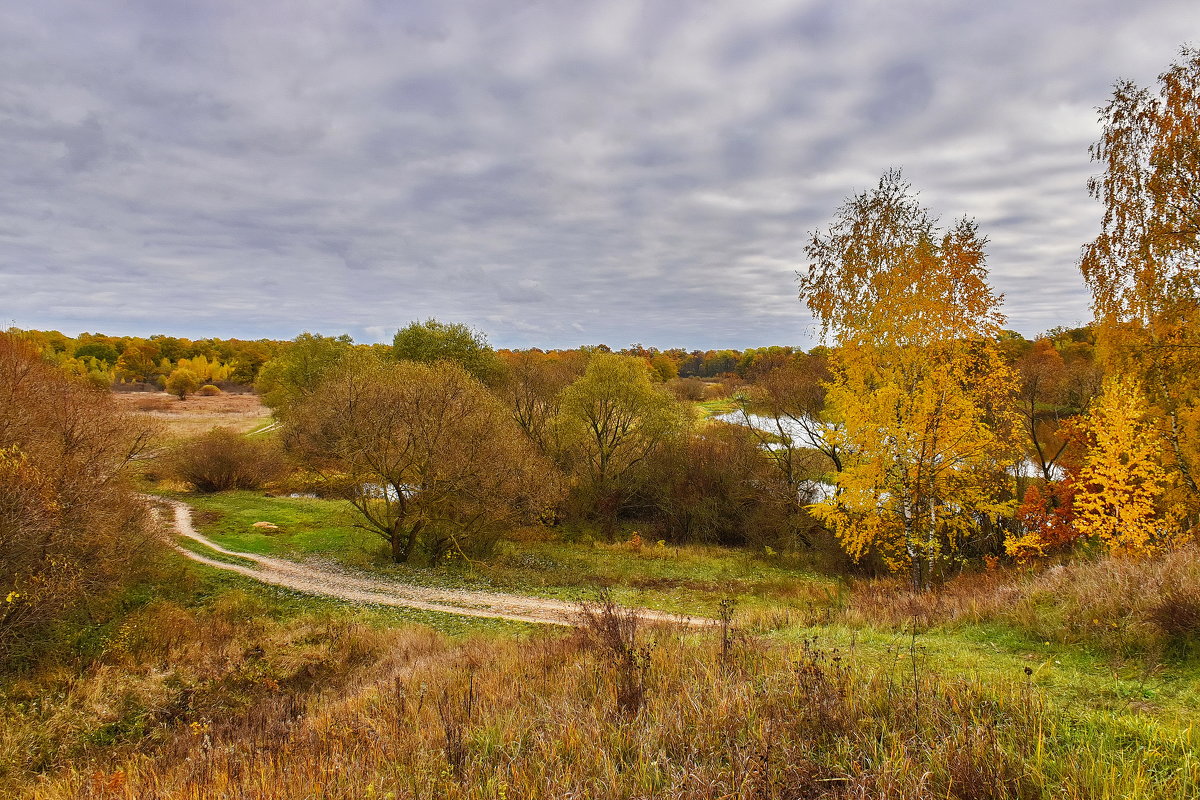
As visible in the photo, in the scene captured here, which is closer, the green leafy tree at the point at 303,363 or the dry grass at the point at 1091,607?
the dry grass at the point at 1091,607

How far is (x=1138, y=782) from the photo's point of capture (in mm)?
3457

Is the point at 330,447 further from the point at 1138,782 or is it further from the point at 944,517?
the point at 1138,782

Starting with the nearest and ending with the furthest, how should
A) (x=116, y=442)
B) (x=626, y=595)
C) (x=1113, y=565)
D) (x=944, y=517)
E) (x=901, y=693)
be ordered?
(x=901, y=693), (x=1113, y=565), (x=944, y=517), (x=116, y=442), (x=626, y=595)

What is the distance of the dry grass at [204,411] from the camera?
59.6 m

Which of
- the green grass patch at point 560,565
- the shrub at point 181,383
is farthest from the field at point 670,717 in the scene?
the shrub at point 181,383

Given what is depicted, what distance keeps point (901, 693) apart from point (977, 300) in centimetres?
1321

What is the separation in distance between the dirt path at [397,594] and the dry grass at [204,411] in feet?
125

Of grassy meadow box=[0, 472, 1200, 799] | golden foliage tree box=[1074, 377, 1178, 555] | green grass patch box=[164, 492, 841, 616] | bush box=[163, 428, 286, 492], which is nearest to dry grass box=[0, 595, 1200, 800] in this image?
grassy meadow box=[0, 472, 1200, 799]

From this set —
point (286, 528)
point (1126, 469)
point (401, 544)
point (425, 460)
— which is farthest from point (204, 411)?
point (1126, 469)

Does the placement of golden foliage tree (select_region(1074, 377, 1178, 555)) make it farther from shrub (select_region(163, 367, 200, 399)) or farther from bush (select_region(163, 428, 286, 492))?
shrub (select_region(163, 367, 200, 399))

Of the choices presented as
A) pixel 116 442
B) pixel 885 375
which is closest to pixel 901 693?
pixel 885 375

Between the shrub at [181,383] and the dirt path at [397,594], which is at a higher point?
the shrub at [181,383]

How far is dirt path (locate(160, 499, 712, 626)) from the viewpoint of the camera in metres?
17.1

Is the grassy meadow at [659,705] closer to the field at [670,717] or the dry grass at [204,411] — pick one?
the field at [670,717]
